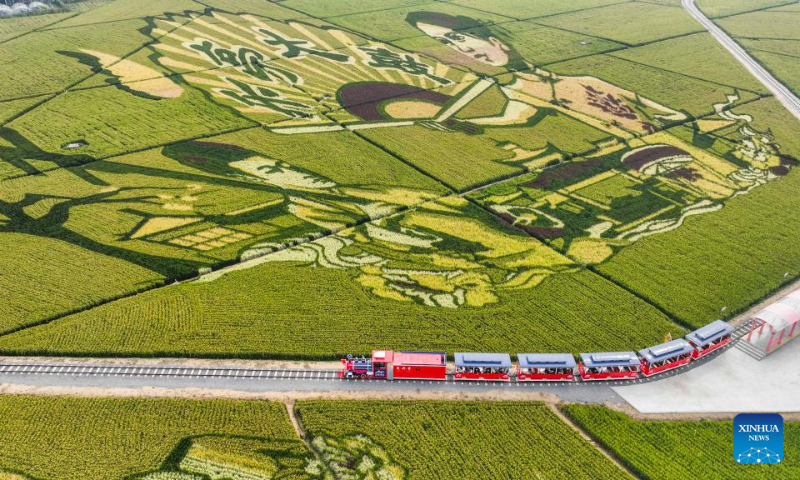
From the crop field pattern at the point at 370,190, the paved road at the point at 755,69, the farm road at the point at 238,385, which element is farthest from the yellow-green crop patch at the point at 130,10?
the paved road at the point at 755,69

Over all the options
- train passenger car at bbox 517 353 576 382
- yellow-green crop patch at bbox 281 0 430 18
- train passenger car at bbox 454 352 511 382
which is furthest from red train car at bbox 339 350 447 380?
yellow-green crop patch at bbox 281 0 430 18

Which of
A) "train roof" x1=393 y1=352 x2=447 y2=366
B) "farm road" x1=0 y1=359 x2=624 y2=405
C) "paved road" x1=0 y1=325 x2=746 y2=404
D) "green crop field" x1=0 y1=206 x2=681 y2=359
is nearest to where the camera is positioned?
"farm road" x1=0 y1=359 x2=624 y2=405

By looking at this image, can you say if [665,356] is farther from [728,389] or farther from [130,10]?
[130,10]

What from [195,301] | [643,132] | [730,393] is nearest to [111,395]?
[195,301]

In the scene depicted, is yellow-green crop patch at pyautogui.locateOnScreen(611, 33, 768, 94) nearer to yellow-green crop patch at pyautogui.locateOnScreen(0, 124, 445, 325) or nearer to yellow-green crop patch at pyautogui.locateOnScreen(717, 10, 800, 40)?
yellow-green crop patch at pyautogui.locateOnScreen(717, 10, 800, 40)

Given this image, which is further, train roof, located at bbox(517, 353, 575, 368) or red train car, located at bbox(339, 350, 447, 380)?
red train car, located at bbox(339, 350, 447, 380)

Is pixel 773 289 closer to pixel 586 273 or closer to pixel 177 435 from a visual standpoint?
pixel 586 273

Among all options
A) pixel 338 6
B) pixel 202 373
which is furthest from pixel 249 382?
pixel 338 6
